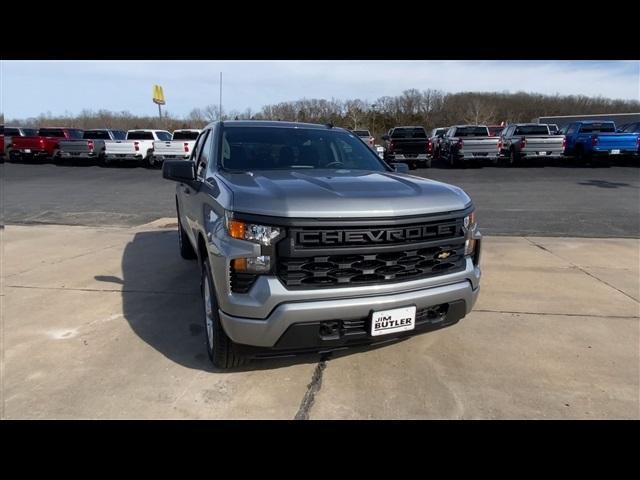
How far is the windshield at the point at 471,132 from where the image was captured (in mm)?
21047

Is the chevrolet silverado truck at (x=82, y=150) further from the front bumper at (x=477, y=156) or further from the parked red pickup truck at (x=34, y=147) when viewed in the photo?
the front bumper at (x=477, y=156)

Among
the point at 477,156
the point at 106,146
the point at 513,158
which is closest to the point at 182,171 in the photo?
the point at 477,156

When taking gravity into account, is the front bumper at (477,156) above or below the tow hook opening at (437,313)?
above

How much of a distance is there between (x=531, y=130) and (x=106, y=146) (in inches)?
857

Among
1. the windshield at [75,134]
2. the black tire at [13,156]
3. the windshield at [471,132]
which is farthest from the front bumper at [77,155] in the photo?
the windshield at [471,132]

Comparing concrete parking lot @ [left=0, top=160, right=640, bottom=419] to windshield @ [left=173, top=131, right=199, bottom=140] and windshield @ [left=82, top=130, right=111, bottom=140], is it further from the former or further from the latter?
windshield @ [left=82, top=130, right=111, bottom=140]

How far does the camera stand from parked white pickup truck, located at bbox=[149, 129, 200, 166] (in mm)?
20266

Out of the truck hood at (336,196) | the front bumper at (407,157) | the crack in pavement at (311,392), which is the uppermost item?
the front bumper at (407,157)

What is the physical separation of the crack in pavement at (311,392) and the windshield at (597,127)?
2289 cm

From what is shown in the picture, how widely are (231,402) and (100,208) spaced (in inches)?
401

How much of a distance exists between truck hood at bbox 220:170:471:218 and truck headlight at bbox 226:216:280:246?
3.3 inches

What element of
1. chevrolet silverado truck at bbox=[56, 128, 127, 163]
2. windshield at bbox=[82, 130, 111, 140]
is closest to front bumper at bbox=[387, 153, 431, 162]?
chevrolet silverado truck at bbox=[56, 128, 127, 163]

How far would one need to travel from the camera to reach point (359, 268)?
106 inches
